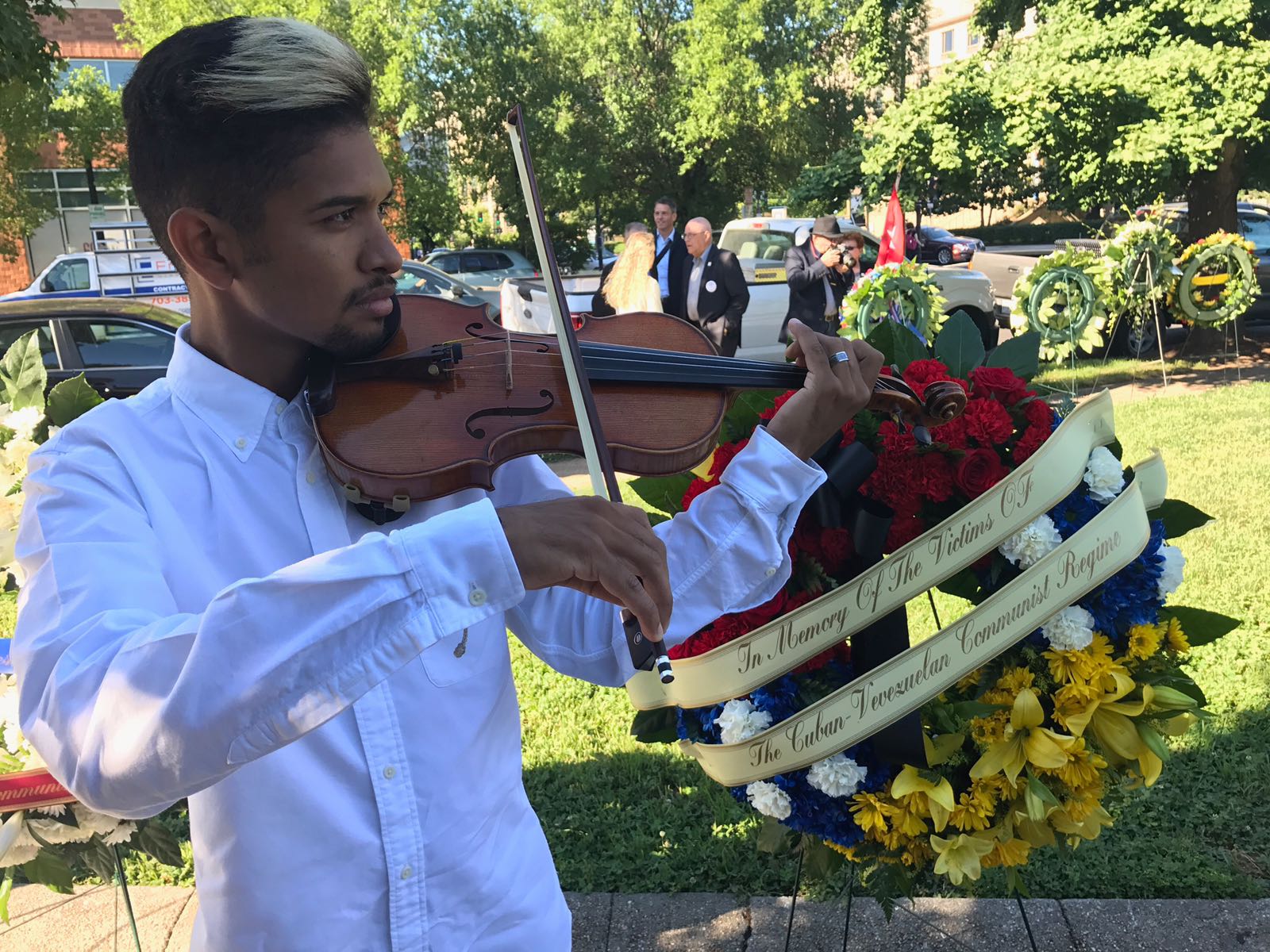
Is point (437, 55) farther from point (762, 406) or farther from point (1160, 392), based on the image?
point (762, 406)

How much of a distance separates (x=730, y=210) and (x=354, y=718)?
1243 inches

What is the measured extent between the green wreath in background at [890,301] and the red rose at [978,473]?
Result: 5.59 metres

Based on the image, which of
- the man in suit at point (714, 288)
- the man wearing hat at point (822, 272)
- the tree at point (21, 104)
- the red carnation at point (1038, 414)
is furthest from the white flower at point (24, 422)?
the tree at point (21, 104)

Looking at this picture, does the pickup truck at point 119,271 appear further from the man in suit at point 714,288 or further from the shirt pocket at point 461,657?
the shirt pocket at point 461,657

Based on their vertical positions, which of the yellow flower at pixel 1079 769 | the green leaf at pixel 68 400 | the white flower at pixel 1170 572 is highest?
the green leaf at pixel 68 400

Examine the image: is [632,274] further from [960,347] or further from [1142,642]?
[1142,642]

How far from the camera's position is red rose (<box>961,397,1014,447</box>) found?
2061 millimetres

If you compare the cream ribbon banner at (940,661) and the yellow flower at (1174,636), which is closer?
the cream ribbon banner at (940,661)

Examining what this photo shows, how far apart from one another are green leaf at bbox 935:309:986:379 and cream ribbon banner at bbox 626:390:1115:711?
36 centimetres

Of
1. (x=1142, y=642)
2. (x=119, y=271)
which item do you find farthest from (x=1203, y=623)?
(x=119, y=271)

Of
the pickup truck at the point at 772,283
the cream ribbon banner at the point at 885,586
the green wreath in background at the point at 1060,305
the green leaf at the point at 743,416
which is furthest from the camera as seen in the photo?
the pickup truck at the point at 772,283

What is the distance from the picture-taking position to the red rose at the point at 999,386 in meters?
2.17

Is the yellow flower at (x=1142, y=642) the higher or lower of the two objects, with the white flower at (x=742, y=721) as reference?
higher

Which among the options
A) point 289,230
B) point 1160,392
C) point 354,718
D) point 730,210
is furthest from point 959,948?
point 730,210
